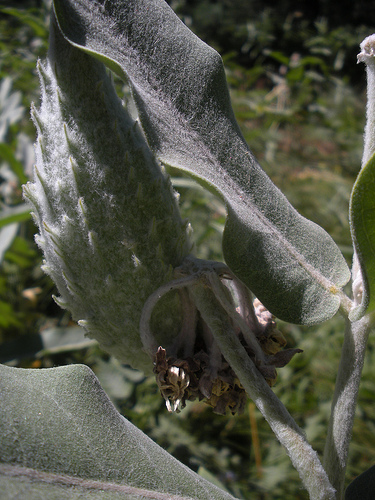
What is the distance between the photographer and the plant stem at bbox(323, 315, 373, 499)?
0.77 meters

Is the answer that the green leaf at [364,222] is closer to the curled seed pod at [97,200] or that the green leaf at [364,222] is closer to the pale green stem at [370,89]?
the pale green stem at [370,89]

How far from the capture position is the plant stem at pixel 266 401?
2.33ft

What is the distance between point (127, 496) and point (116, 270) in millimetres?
357

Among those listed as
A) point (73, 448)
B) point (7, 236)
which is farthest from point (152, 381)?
point (73, 448)

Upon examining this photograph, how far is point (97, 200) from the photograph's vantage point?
0.74 metres

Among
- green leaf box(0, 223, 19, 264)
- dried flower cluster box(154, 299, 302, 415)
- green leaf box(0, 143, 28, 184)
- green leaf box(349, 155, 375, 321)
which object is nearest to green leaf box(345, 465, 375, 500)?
dried flower cluster box(154, 299, 302, 415)

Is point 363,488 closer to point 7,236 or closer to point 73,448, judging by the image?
point 73,448

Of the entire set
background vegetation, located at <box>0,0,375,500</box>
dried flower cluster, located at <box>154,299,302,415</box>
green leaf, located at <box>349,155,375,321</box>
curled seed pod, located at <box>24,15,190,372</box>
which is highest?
green leaf, located at <box>349,155,375,321</box>

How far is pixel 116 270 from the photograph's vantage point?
0.78 meters

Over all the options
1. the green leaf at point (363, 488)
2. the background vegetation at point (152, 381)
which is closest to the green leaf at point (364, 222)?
the green leaf at point (363, 488)

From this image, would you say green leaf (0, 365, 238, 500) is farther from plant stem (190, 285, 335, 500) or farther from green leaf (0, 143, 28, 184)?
green leaf (0, 143, 28, 184)

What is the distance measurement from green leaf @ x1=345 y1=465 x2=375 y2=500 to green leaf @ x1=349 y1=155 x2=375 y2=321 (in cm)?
41

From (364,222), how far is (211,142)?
0.95ft

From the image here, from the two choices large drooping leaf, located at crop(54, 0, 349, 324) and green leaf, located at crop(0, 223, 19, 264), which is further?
green leaf, located at crop(0, 223, 19, 264)
